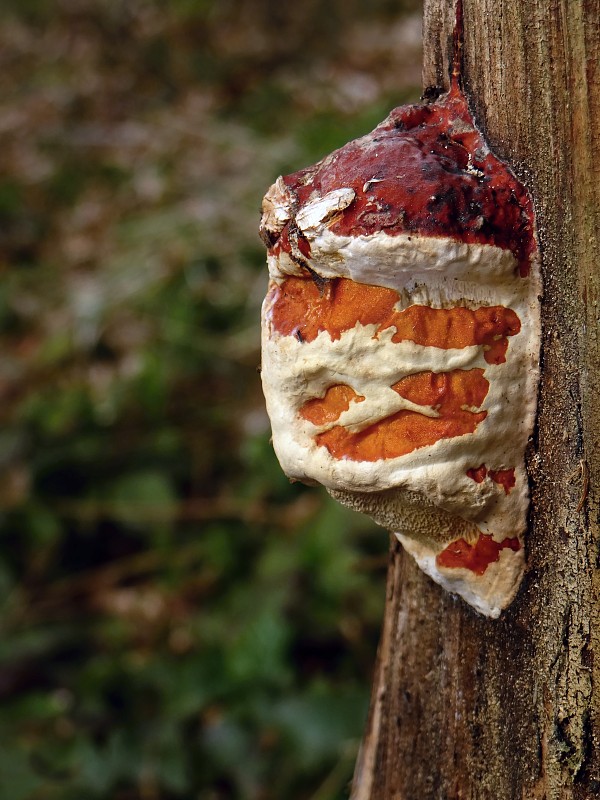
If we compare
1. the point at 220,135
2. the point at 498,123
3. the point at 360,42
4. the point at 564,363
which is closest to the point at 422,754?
the point at 564,363

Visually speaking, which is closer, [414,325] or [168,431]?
[414,325]

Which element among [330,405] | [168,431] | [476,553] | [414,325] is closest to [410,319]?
[414,325]

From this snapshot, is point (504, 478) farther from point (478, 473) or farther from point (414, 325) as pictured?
point (414, 325)

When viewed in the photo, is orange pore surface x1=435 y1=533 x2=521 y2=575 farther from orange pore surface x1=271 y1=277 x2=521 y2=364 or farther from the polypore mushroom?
orange pore surface x1=271 y1=277 x2=521 y2=364

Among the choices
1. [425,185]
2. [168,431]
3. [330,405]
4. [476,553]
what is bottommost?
[168,431]

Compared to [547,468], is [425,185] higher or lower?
higher

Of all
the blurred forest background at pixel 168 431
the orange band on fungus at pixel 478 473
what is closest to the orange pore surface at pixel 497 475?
the orange band on fungus at pixel 478 473
